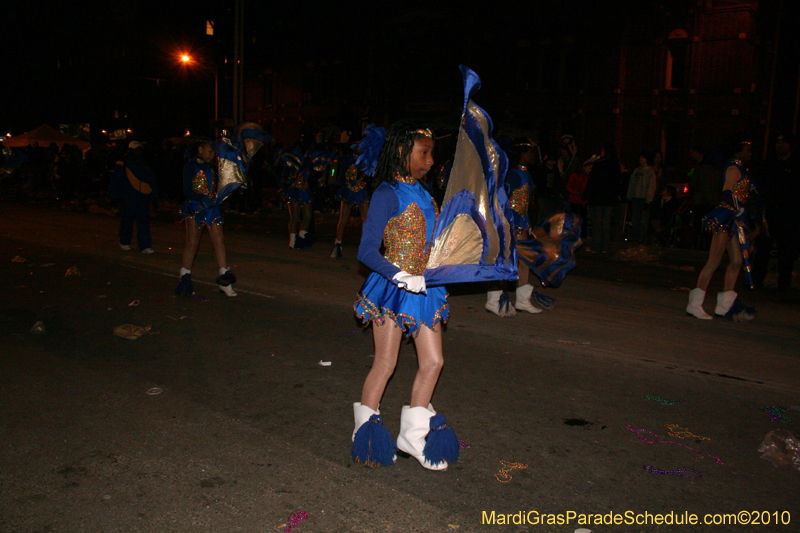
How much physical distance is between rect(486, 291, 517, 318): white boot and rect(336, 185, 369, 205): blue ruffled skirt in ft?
14.5

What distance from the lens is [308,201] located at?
1198 cm

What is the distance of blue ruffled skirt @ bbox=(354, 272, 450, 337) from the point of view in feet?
11.1

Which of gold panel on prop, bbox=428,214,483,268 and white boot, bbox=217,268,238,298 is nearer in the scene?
gold panel on prop, bbox=428,214,483,268

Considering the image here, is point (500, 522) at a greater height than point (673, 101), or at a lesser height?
lesser

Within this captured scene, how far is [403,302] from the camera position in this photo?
3.39 m

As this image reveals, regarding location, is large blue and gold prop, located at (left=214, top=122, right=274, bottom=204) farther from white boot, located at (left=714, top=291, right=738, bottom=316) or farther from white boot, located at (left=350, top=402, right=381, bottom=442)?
white boot, located at (left=714, top=291, right=738, bottom=316)

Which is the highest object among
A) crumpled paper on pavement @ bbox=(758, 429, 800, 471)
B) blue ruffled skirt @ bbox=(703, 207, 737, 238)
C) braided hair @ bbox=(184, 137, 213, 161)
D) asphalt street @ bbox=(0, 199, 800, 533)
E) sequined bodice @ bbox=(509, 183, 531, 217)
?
braided hair @ bbox=(184, 137, 213, 161)

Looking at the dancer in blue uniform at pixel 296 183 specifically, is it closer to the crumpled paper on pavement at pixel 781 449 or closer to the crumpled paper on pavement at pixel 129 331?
the crumpled paper on pavement at pixel 129 331

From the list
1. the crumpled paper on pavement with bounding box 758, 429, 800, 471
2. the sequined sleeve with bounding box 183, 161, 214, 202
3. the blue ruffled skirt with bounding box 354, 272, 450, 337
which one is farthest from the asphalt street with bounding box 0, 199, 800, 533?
the sequined sleeve with bounding box 183, 161, 214, 202

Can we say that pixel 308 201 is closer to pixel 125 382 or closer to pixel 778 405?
pixel 125 382

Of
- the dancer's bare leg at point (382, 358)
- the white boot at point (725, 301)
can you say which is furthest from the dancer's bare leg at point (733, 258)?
the dancer's bare leg at point (382, 358)

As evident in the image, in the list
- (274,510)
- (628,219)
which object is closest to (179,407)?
(274,510)

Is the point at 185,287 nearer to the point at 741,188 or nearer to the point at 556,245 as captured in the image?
the point at 556,245

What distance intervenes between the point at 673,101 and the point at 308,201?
75.8 feet
